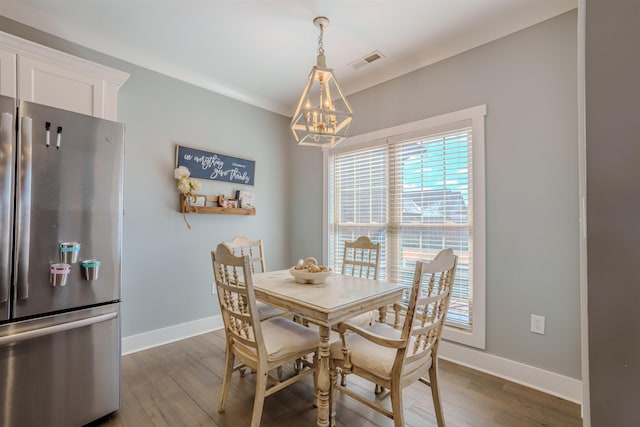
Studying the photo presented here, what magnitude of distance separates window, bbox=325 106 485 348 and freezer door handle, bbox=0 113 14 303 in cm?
275

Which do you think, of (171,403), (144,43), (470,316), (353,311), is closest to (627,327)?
(353,311)

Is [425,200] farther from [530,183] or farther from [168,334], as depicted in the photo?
[168,334]

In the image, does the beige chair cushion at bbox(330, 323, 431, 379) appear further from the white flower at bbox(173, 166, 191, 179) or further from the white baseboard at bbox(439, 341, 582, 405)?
the white flower at bbox(173, 166, 191, 179)

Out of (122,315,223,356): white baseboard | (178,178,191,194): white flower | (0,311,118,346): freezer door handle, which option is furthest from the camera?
(178,178,191,194): white flower

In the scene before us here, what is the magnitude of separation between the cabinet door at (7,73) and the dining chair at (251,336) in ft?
5.20

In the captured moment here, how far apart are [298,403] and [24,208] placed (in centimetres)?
196

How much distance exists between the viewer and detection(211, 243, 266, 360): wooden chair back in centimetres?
147

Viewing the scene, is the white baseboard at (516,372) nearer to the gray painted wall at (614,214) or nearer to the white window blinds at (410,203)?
the white window blinds at (410,203)

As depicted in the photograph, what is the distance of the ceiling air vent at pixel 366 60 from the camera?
2.73 m

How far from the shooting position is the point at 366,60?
2828 millimetres

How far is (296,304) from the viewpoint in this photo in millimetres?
1639

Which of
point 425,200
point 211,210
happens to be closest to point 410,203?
point 425,200

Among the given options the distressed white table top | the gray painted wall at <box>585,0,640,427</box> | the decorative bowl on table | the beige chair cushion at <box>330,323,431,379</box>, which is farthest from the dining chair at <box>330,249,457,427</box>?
the gray painted wall at <box>585,0,640,427</box>

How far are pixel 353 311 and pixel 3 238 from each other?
6.02 feet
